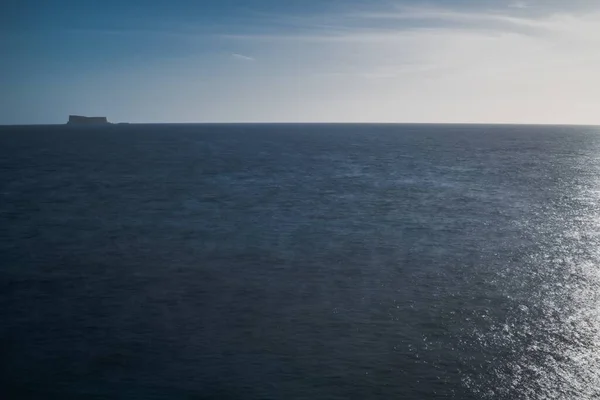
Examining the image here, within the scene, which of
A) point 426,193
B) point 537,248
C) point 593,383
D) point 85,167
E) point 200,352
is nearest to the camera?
point 593,383

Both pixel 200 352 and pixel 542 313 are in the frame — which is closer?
pixel 200 352

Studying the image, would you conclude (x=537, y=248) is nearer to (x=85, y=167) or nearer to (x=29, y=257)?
(x=29, y=257)

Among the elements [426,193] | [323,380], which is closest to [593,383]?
[323,380]

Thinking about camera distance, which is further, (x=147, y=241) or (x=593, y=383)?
(x=147, y=241)

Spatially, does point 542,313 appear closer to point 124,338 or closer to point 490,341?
point 490,341

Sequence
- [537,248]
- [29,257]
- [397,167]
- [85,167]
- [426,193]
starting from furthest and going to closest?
[397,167] → [85,167] → [426,193] → [537,248] → [29,257]

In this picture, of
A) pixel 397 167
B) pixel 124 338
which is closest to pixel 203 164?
pixel 397 167
